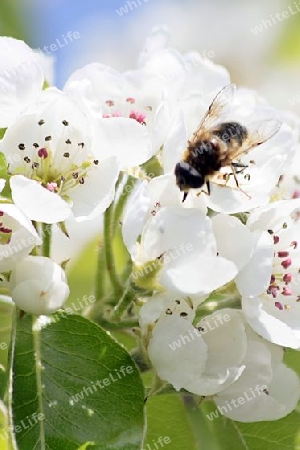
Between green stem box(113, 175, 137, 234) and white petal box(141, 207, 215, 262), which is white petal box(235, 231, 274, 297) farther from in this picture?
green stem box(113, 175, 137, 234)

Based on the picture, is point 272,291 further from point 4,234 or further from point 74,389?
point 4,234

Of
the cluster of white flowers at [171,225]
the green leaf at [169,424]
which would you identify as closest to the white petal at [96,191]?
the cluster of white flowers at [171,225]

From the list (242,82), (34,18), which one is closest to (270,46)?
(242,82)

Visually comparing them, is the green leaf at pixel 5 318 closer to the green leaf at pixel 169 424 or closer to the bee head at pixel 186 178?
the green leaf at pixel 169 424

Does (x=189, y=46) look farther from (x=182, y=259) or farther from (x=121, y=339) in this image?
(x=182, y=259)

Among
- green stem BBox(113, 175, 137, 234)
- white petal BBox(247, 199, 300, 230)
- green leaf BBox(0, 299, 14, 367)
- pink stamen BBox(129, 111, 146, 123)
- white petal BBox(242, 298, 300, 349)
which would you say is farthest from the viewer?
pink stamen BBox(129, 111, 146, 123)

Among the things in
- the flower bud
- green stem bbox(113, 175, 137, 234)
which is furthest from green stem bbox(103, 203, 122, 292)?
the flower bud
